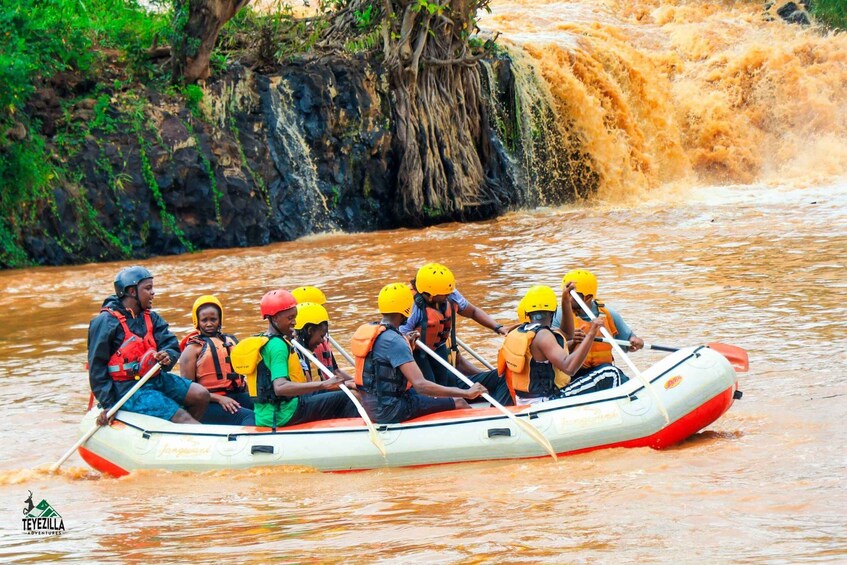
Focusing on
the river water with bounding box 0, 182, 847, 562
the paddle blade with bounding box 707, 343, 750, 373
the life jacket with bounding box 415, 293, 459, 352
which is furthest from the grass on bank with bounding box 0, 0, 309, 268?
the paddle blade with bounding box 707, 343, 750, 373

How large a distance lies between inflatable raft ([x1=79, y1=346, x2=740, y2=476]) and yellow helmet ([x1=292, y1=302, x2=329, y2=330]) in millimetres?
612

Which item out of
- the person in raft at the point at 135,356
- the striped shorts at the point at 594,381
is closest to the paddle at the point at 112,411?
the person in raft at the point at 135,356

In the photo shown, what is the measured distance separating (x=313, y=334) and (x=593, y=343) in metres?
1.76

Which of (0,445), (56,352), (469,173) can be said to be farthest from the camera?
(469,173)

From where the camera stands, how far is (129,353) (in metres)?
7.06

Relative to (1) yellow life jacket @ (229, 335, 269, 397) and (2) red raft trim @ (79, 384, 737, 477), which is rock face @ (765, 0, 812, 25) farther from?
(1) yellow life jacket @ (229, 335, 269, 397)

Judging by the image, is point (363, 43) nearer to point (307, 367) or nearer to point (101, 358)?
point (307, 367)

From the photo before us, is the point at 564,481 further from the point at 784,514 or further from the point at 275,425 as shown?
the point at 275,425

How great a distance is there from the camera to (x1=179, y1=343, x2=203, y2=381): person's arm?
24.0ft

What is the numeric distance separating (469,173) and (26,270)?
7.38m

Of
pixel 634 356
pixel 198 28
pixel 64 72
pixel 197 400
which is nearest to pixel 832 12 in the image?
pixel 198 28

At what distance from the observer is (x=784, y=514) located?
16.1 feet

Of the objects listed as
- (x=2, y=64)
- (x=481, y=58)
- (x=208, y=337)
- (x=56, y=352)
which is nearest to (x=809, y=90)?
(x=481, y=58)

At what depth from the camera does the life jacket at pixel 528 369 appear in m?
6.82
